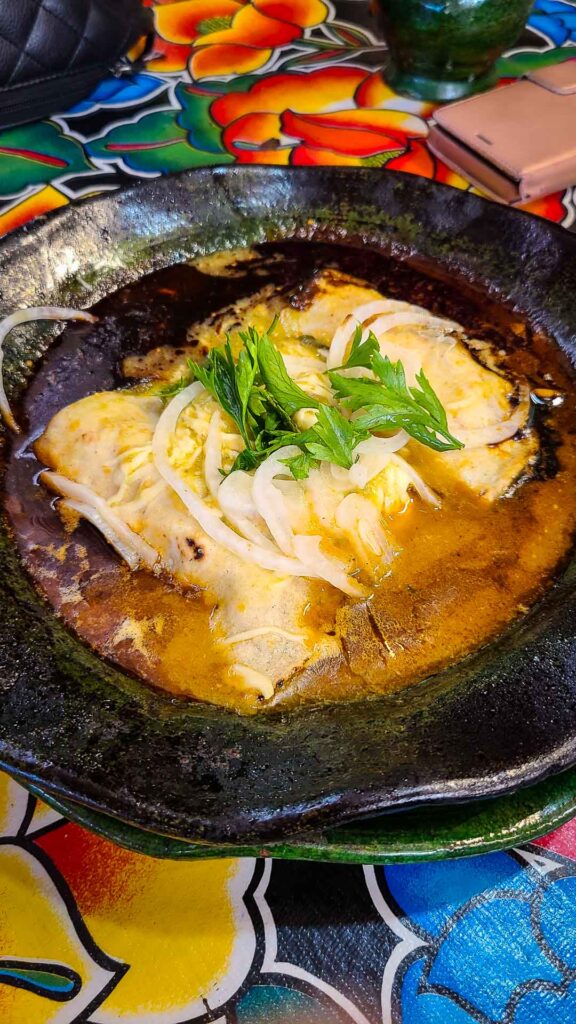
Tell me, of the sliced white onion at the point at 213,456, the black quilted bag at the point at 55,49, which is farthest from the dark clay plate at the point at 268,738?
the black quilted bag at the point at 55,49

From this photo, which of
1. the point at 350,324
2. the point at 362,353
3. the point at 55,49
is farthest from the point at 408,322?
the point at 55,49

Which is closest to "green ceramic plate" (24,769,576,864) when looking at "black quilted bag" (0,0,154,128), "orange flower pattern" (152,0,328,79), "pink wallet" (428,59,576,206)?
"pink wallet" (428,59,576,206)

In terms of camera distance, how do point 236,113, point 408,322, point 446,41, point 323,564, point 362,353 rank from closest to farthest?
point 323,564 → point 362,353 → point 408,322 → point 446,41 → point 236,113

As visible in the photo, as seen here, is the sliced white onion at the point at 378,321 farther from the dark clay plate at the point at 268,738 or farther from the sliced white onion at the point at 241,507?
the dark clay plate at the point at 268,738

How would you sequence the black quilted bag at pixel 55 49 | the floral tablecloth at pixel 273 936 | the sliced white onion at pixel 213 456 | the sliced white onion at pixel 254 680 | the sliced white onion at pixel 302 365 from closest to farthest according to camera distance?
1. the floral tablecloth at pixel 273 936
2. the sliced white onion at pixel 254 680
3. the sliced white onion at pixel 213 456
4. the sliced white onion at pixel 302 365
5. the black quilted bag at pixel 55 49

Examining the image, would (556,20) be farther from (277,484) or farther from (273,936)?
(273,936)

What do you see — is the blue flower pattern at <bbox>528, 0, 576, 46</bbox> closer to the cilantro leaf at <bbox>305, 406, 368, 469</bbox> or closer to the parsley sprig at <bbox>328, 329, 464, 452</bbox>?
the parsley sprig at <bbox>328, 329, 464, 452</bbox>
